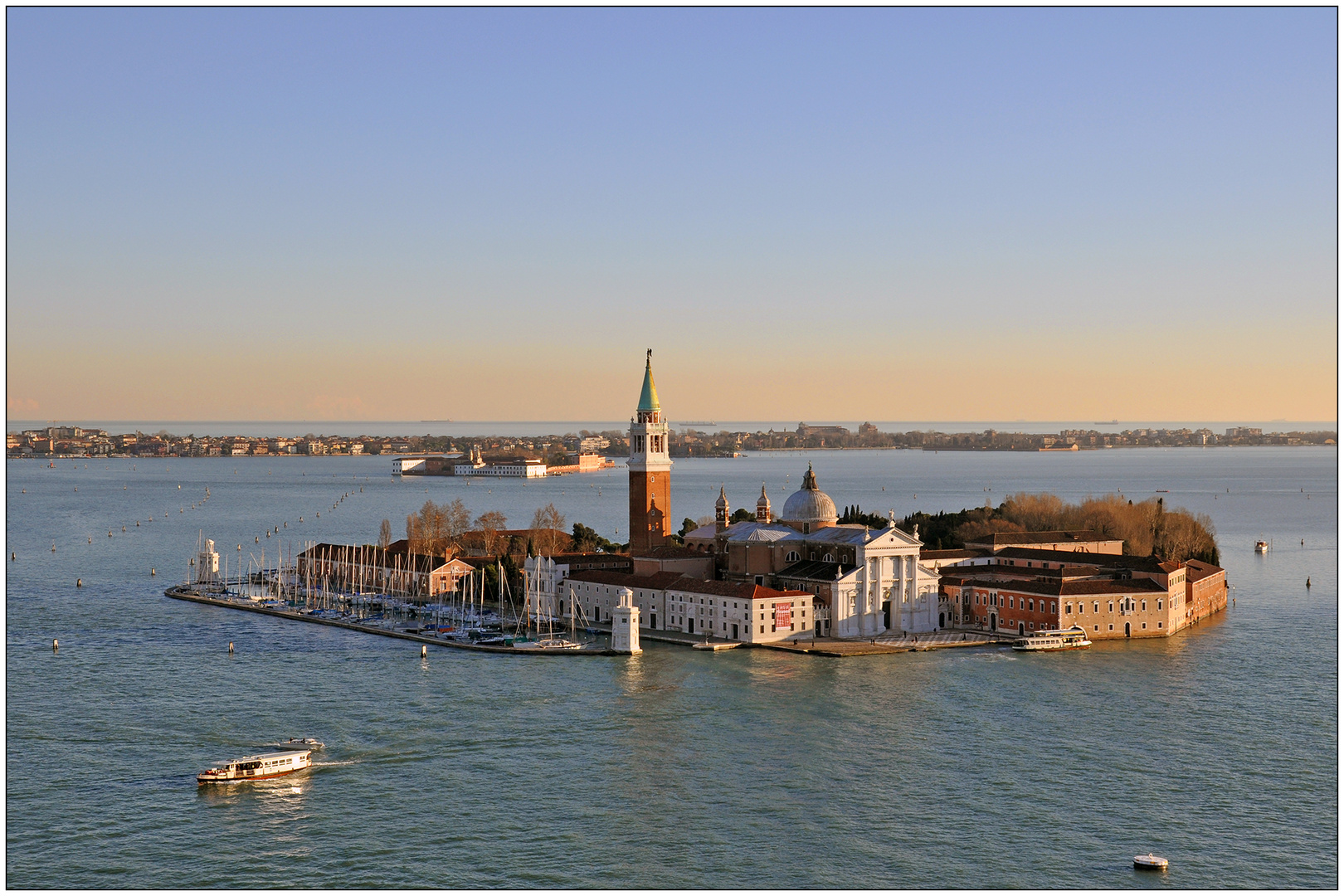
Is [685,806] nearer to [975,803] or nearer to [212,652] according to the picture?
[975,803]

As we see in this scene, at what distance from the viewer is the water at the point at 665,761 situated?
14859 millimetres

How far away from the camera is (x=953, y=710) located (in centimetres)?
2170

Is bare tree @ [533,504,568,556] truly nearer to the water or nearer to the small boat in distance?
the water

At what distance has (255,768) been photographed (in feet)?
58.3

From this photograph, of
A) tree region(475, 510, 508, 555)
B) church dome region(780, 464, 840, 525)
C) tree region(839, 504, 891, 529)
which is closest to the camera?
church dome region(780, 464, 840, 525)

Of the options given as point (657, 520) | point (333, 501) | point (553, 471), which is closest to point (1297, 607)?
point (657, 520)

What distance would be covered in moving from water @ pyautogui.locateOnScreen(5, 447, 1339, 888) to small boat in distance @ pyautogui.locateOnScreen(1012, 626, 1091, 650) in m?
0.79

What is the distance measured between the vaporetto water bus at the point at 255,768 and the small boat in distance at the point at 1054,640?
15076mm

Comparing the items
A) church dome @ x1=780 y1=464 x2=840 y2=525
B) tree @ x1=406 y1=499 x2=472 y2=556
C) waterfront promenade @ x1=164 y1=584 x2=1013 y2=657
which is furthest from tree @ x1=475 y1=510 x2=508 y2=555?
church dome @ x1=780 y1=464 x2=840 y2=525

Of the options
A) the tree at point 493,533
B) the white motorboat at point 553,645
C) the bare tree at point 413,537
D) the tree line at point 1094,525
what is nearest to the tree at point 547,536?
the tree at point 493,533

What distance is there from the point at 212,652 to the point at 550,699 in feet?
26.9

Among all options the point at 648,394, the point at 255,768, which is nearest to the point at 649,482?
the point at 648,394

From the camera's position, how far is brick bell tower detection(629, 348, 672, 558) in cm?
3622

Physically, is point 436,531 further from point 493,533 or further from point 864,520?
point 864,520
